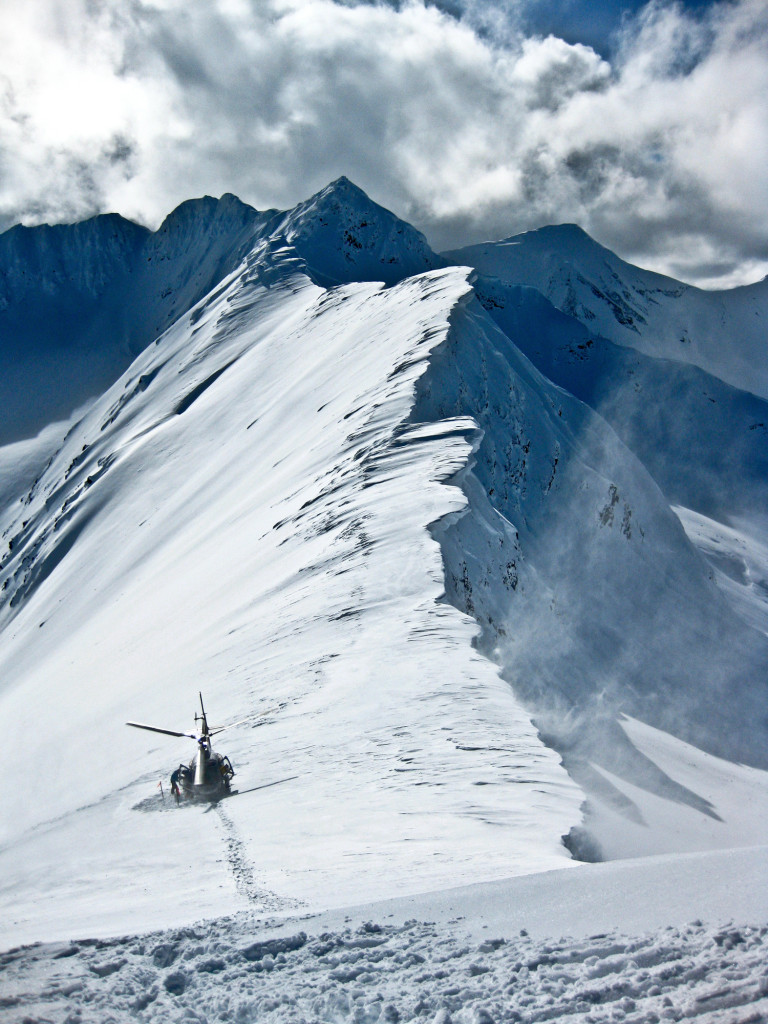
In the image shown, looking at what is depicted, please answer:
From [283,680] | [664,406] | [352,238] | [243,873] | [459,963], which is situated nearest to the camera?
[459,963]

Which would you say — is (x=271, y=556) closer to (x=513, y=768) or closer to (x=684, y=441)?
(x=513, y=768)

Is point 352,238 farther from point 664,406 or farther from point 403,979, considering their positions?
point 403,979

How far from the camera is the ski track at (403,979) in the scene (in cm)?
664

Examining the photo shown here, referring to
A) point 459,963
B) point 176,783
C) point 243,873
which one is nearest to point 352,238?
point 176,783

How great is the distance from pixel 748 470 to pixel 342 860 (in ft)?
524

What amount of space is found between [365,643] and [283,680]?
2462 mm

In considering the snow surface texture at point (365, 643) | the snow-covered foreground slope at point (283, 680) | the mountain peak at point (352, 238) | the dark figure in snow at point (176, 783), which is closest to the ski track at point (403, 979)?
the snow surface texture at point (365, 643)

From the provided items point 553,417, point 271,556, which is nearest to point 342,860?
point 271,556

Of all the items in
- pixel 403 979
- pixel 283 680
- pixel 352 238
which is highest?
pixel 352 238

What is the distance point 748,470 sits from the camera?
153625mm

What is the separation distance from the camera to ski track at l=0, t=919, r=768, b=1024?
6.64 meters

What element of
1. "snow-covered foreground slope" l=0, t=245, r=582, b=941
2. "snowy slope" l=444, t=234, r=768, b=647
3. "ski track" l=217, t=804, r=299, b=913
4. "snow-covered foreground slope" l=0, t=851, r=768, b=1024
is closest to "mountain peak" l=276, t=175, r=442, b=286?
"snowy slope" l=444, t=234, r=768, b=647

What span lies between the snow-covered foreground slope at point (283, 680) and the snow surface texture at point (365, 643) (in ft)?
0.36

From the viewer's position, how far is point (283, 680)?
21.6 meters
